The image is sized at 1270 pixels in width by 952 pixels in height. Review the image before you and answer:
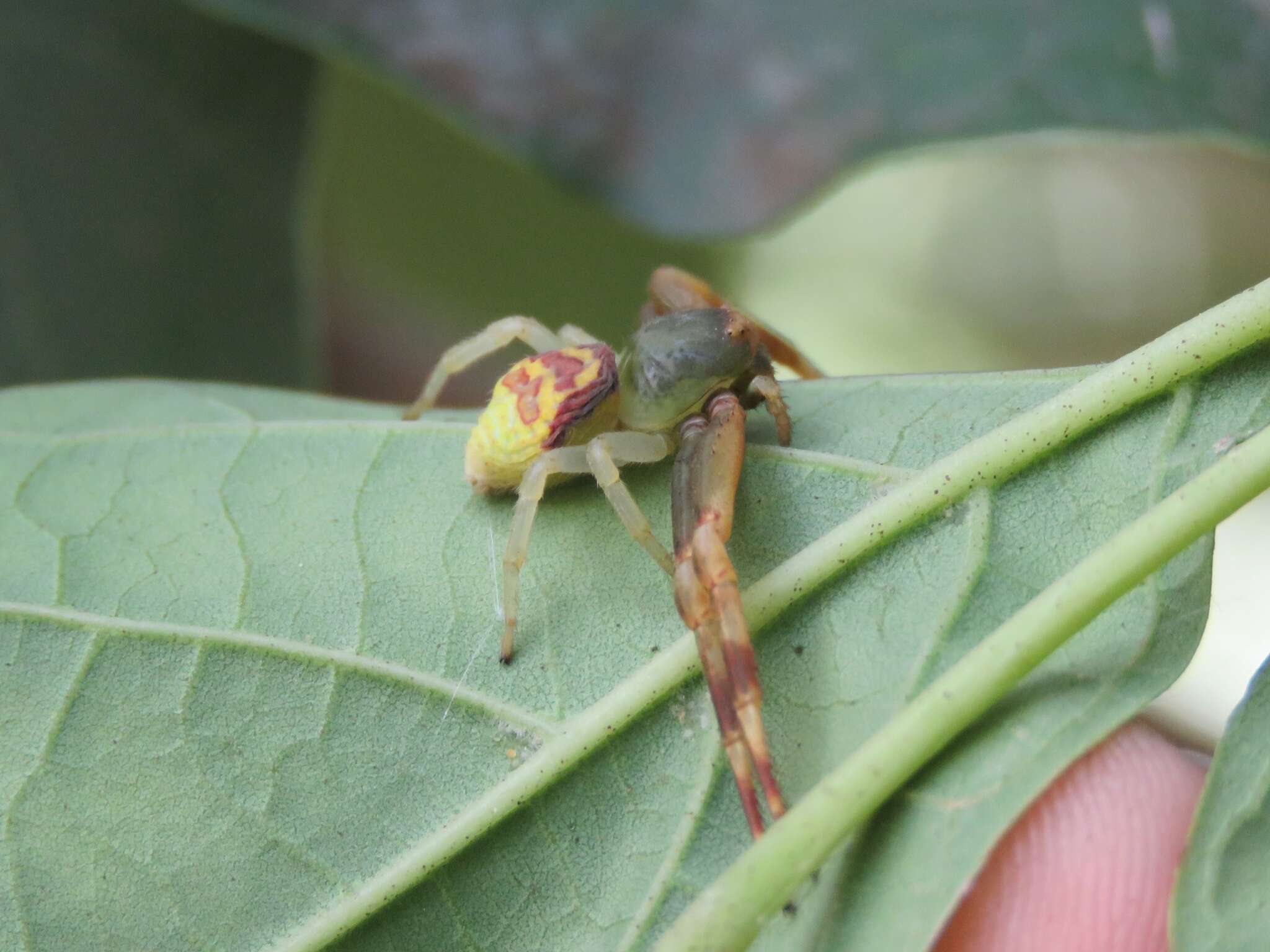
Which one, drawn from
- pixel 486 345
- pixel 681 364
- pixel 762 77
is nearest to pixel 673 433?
pixel 681 364

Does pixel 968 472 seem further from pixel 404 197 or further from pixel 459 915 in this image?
pixel 404 197

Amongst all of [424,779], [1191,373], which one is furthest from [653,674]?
[1191,373]

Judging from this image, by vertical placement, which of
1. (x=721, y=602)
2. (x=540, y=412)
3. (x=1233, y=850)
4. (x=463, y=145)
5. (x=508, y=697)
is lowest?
(x=508, y=697)

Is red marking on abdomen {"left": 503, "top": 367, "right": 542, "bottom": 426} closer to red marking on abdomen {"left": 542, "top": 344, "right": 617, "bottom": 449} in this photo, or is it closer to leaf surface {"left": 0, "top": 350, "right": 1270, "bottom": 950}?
red marking on abdomen {"left": 542, "top": 344, "right": 617, "bottom": 449}

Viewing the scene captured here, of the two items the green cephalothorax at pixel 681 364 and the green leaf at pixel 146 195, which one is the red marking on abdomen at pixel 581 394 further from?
the green leaf at pixel 146 195

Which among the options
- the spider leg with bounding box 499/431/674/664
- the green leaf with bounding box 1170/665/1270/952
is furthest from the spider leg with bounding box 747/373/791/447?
the green leaf with bounding box 1170/665/1270/952

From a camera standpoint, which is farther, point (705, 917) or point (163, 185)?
point (163, 185)

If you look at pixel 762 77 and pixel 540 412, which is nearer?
pixel 540 412

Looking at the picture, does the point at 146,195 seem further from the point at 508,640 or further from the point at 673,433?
the point at 508,640
